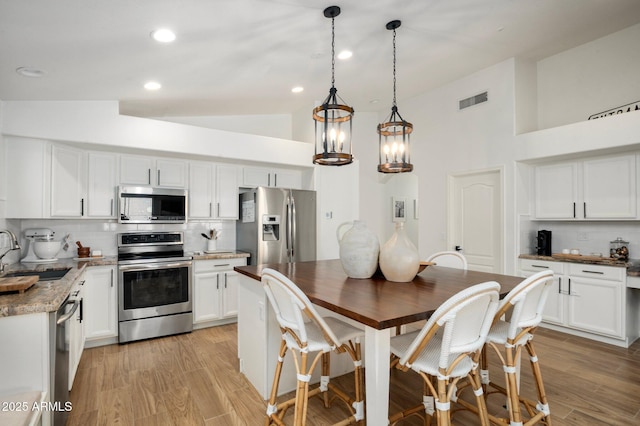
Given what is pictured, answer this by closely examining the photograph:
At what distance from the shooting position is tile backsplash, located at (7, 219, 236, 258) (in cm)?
363

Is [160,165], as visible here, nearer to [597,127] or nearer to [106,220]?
[106,220]

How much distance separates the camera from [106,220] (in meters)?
4.01

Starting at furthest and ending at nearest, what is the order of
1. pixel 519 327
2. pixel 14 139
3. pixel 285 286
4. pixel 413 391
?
pixel 14 139
pixel 413 391
pixel 519 327
pixel 285 286

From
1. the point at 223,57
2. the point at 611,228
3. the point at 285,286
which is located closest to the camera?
the point at 285,286

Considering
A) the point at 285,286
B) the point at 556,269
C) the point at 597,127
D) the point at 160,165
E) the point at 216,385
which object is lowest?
the point at 216,385

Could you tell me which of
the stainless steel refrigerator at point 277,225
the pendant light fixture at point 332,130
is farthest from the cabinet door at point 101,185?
the pendant light fixture at point 332,130

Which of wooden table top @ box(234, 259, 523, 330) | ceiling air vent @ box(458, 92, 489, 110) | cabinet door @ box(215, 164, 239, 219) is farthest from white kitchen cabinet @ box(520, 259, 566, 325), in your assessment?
cabinet door @ box(215, 164, 239, 219)

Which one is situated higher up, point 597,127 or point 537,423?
point 597,127

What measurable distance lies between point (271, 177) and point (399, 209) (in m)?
2.81

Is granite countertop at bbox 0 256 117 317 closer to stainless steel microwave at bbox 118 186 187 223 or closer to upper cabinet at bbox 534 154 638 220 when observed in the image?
stainless steel microwave at bbox 118 186 187 223

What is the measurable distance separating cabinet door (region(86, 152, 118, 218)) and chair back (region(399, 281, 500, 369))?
143 inches

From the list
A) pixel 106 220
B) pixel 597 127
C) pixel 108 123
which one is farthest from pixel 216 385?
pixel 597 127

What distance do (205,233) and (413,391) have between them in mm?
3248

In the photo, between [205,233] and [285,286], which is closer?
[285,286]
